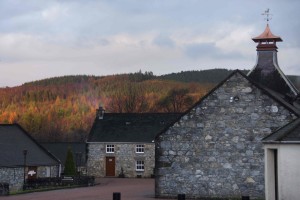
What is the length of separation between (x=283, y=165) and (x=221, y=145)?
8.49 metres

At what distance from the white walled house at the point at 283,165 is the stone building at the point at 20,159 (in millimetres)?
20249

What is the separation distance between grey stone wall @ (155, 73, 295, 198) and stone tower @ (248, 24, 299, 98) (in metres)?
9.89

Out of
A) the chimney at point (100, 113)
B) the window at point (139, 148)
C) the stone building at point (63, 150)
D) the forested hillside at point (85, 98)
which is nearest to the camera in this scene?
the window at point (139, 148)

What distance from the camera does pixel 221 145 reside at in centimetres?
2825

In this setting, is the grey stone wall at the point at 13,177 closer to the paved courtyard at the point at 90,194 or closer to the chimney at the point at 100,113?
the paved courtyard at the point at 90,194

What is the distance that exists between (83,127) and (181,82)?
90.4 feet

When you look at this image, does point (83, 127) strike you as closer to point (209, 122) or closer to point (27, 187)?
point (27, 187)

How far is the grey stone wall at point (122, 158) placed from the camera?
193 feet

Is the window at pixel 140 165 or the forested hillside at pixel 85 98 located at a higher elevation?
the forested hillside at pixel 85 98

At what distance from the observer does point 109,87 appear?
172500mm

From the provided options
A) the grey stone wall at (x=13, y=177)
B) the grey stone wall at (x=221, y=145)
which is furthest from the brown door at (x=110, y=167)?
the grey stone wall at (x=221, y=145)

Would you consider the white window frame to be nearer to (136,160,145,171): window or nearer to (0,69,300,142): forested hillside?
(136,160,145,171): window

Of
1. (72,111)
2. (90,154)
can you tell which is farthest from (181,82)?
(90,154)

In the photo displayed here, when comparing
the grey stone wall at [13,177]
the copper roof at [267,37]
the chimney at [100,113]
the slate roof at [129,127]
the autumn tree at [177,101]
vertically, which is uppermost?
the autumn tree at [177,101]
